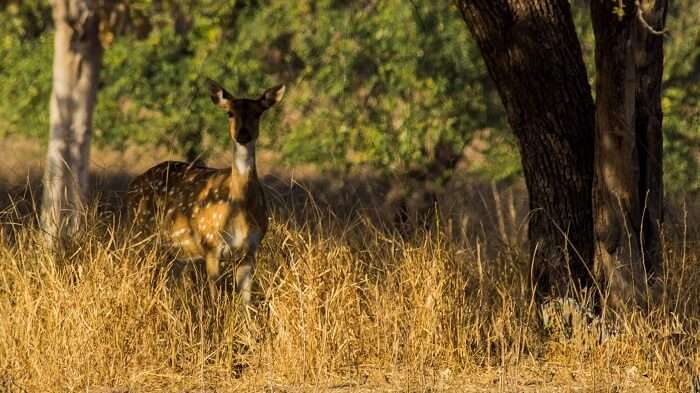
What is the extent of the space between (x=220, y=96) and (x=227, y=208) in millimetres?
768

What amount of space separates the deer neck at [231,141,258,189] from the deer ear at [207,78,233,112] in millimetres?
266

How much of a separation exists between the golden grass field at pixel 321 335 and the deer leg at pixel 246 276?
27cm

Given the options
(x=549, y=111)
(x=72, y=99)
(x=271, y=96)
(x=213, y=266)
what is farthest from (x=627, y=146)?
(x=72, y=99)

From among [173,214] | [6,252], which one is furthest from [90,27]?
[6,252]

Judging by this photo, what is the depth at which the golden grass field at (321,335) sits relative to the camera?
26.2ft

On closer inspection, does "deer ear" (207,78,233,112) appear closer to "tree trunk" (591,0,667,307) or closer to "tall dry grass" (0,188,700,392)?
"tall dry grass" (0,188,700,392)

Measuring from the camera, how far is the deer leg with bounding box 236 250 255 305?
366 inches

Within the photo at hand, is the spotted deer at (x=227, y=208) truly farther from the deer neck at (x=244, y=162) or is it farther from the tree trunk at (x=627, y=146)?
the tree trunk at (x=627, y=146)

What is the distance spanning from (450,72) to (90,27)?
4.08 meters

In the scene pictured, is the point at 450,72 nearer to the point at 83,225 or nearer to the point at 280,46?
the point at 280,46

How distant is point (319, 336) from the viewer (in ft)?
26.9

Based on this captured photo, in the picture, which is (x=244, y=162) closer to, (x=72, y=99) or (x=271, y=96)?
(x=271, y=96)

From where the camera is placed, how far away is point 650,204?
28.2 feet

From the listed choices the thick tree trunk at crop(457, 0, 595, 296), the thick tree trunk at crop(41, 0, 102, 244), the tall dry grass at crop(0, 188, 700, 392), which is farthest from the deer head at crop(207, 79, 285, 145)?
the thick tree trunk at crop(457, 0, 595, 296)
